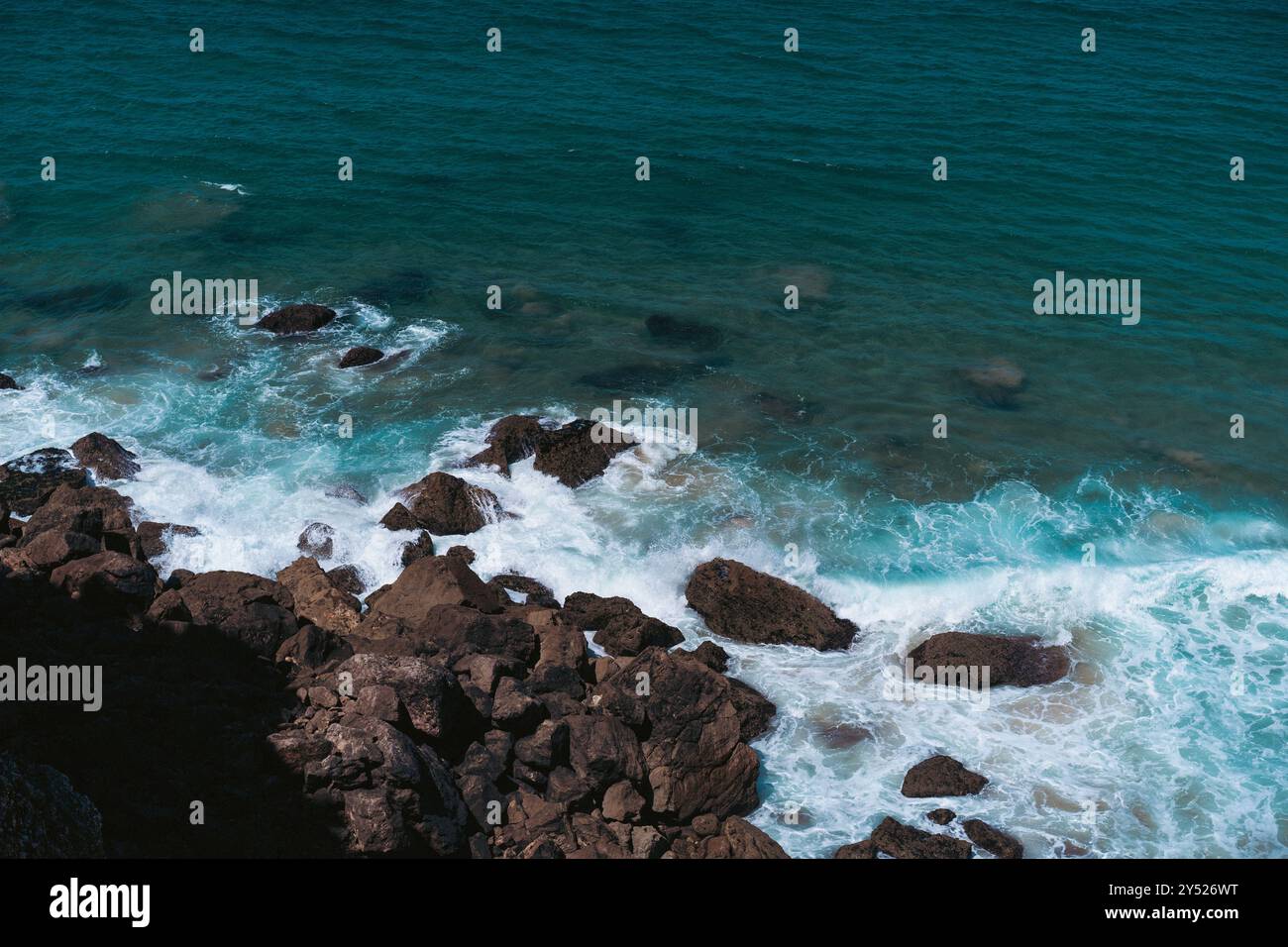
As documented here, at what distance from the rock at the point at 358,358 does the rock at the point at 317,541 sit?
10869mm

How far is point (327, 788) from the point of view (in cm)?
2222

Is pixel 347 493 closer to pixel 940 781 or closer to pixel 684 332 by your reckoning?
pixel 684 332

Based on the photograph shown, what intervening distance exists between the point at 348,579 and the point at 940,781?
55.3 feet

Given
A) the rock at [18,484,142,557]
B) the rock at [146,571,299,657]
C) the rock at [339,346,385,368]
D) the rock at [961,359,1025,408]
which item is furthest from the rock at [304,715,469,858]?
the rock at [961,359,1025,408]

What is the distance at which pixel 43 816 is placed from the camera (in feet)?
60.0

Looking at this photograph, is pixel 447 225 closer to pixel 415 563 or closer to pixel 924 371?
pixel 924 371

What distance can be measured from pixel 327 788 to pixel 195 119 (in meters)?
51.9

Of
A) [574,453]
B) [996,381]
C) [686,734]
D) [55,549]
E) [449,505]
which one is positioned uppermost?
[996,381]

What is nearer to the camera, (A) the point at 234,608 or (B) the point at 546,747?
(B) the point at 546,747

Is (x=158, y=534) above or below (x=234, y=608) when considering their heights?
above

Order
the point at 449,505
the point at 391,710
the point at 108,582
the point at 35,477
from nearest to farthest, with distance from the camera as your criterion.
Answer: the point at 391,710 → the point at 108,582 → the point at 449,505 → the point at 35,477

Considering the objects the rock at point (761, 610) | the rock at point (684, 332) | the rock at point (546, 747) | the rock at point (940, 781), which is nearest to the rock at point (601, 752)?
the rock at point (546, 747)

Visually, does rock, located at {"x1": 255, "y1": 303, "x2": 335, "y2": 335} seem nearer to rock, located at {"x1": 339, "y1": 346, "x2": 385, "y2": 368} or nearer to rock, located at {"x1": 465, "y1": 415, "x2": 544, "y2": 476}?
rock, located at {"x1": 339, "y1": 346, "x2": 385, "y2": 368}

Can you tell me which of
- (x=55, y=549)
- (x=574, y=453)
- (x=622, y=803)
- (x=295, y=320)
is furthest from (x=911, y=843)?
(x=295, y=320)
